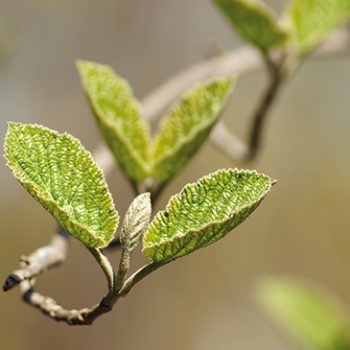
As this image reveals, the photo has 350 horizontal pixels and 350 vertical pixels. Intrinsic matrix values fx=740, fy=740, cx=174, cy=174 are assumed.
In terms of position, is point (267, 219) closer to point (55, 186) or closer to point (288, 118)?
point (288, 118)

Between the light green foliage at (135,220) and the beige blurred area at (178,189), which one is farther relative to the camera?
the beige blurred area at (178,189)

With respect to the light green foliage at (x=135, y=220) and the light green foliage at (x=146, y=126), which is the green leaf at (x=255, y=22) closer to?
the light green foliage at (x=146, y=126)

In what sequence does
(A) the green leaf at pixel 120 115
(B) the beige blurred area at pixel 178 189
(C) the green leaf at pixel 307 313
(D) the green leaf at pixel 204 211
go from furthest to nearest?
(B) the beige blurred area at pixel 178 189 < (C) the green leaf at pixel 307 313 < (A) the green leaf at pixel 120 115 < (D) the green leaf at pixel 204 211

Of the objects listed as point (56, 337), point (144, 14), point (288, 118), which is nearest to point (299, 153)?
point (288, 118)

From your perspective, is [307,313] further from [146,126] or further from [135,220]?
[135,220]

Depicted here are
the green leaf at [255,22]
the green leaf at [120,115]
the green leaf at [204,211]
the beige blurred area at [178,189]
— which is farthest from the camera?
the beige blurred area at [178,189]

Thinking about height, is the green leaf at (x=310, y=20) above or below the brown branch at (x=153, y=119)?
above

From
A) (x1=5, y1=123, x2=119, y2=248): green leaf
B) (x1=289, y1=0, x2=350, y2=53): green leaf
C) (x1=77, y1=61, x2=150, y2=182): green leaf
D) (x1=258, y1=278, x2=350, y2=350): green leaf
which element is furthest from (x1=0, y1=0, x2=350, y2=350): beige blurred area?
(x1=5, y1=123, x2=119, y2=248): green leaf

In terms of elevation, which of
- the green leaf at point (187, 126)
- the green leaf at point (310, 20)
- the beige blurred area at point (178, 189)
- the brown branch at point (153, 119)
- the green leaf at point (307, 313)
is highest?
the green leaf at point (310, 20)

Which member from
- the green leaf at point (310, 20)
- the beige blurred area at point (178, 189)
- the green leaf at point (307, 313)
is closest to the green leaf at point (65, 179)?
the green leaf at point (310, 20)
